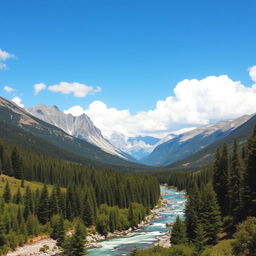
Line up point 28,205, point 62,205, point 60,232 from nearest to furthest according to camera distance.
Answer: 1. point 60,232
2. point 28,205
3. point 62,205

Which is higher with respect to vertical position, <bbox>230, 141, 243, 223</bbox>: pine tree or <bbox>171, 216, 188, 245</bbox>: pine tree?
<bbox>230, 141, 243, 223</bbox>: pine tree

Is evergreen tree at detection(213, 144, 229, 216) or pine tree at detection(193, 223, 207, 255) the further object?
evergreen tree at detection(213, 144, 229, 216)

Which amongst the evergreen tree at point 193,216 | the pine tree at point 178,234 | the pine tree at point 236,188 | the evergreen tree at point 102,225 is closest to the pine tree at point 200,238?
the pine tree at point 178,234

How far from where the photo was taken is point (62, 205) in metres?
113

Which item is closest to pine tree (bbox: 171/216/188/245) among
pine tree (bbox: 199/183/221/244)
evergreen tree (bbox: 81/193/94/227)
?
pine tree (bbox: 199/183/221/244)

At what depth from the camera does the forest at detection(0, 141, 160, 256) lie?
3652 inches

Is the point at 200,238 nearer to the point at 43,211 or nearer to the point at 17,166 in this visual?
the point at 43,211

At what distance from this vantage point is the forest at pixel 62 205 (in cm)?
9275

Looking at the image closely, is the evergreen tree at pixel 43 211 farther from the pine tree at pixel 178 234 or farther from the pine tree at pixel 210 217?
the pine tree at pixel 210 217

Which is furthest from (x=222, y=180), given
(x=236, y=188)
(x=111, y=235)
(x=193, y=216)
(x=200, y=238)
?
(x=111, y=235)

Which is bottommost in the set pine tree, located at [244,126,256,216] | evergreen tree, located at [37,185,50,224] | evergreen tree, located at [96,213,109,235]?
evergreen tree, located at [96,213,109,235]

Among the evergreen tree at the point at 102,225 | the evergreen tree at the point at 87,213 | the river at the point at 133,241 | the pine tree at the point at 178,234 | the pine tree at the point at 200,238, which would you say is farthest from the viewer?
the evergreen tree at the point at 87,213

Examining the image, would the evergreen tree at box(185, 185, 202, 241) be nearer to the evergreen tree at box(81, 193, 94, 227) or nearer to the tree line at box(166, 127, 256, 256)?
the tree line at box(166, 127, 256, 256)

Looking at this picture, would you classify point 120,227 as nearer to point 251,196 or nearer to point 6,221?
point 6,221
